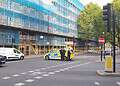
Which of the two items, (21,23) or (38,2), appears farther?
(38,2)

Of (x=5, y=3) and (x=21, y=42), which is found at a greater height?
(x=5, y=3)

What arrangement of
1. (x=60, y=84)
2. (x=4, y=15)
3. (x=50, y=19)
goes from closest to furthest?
(x=60, y=84)
(x=4, y=15)
(x=50, y=19)

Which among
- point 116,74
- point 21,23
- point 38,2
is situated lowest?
point 116,74

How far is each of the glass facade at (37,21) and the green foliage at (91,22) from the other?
4780 millimetres

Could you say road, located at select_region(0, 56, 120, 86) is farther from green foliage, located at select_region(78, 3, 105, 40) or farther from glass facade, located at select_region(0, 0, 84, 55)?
green foliage, located at select_region(78, 3, 105, 40)

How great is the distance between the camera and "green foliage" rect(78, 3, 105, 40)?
3278 inches

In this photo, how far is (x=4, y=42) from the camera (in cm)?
5578

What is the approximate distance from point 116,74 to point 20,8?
4304 cm

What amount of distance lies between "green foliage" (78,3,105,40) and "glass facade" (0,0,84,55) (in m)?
4.78

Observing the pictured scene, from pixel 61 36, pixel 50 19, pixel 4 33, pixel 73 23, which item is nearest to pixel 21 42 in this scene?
pixel 4 33

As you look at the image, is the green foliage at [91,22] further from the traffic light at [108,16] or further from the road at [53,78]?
the traffic light at [108,16]

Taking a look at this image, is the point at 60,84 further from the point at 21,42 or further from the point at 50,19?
the point at 50,19

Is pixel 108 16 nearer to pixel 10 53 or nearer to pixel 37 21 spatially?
pixel 10 53

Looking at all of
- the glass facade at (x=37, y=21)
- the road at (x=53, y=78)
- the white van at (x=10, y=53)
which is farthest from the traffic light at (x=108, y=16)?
the glass facade at (x=37, y=21)
